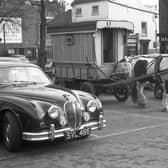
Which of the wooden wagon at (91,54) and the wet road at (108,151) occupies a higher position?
the wooden wagon at (91,54)

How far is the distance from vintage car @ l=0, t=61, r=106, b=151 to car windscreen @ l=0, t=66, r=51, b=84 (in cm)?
5

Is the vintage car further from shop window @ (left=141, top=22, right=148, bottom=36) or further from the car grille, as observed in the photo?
shop window @ (left=141, top=22, right=148, bottom=36)

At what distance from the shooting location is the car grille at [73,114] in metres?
7.30

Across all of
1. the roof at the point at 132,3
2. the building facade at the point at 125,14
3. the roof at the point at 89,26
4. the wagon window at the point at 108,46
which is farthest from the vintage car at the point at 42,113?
the roof at the point at 132,3

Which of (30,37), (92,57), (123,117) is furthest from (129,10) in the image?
(123,117)

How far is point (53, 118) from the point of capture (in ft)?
23.2

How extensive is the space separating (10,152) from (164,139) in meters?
3.03

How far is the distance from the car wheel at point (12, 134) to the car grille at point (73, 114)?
3.01ft

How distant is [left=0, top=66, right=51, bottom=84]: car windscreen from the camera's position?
8.34 meters

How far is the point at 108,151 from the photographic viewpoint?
7250 millimetres

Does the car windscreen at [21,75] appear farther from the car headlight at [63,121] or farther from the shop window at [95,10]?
the shop window at [95,10]

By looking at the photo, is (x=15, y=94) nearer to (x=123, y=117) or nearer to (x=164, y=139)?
(x=164, y=139)

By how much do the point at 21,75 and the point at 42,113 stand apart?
1.80 meters

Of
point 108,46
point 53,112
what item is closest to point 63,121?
point 53,112
